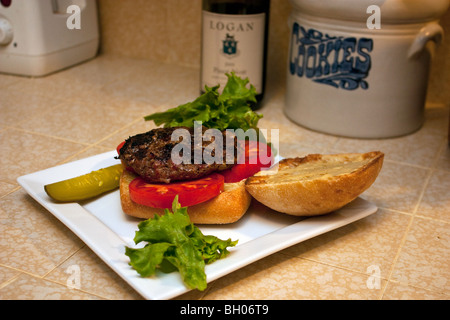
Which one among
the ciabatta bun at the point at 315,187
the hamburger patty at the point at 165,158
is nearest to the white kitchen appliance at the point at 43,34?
the hamburger patty at the point at 165,158

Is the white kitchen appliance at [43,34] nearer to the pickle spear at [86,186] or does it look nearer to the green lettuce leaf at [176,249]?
the pickle spear at [86,186]

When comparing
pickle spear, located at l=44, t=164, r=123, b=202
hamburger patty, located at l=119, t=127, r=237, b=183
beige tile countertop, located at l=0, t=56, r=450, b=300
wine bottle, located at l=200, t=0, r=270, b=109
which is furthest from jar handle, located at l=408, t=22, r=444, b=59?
pickle spear, located at l=44, t=164, r=123, b=202

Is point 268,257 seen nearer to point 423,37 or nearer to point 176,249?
point 176,249

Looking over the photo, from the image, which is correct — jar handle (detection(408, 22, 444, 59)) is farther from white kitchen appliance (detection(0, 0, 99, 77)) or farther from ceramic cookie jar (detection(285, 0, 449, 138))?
white kitchen appliance (detection(0, 0, 99, 77))

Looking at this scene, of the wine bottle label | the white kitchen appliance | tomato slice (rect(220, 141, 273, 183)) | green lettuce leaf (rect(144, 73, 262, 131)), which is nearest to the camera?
tomato slice (rect(220, 141, 273, 183))

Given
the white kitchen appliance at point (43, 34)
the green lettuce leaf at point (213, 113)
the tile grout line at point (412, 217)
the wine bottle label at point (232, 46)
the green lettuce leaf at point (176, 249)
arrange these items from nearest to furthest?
the green lettuce leaf at point (176, 249)
the tile grout line at point (412, 217)
the green lettuce leaf at point (213, 113)
the wine bottle label at point (232, 46)
the white kitchen appliance at point (43, 34)

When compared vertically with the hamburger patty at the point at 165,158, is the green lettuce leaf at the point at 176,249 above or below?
below

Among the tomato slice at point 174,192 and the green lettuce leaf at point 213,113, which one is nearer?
the tomato slice at point 174,192

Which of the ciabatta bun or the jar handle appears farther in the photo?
the jar handle

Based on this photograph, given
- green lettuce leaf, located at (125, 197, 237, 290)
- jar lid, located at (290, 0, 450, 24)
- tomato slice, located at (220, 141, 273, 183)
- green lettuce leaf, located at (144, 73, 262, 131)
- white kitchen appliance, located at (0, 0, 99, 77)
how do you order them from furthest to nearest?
white kitchen appliance, located at (0, 0, 99, 77), jar lid, located at (290, 0, 450, 24), green lettuce leaf, located at (144, 73, 262, 131), tomato slice, located at (220, 141, 273, 183), green lettuce leaf, located at (125, 197, 237, 290)
